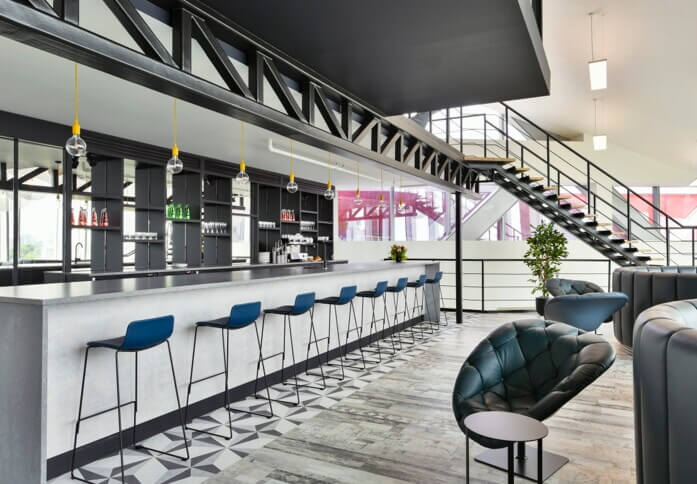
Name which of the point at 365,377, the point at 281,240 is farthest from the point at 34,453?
the point at 281,240

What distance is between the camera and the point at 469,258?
9656 mm

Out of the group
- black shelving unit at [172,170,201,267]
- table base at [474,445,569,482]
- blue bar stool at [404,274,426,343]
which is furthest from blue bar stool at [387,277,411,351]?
table base at [474,445,569,482]

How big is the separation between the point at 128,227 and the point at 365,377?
661 centimetres

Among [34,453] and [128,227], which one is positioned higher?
[128,227]

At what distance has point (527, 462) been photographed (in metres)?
2.99

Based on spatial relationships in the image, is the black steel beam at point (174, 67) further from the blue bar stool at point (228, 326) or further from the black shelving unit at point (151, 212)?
the black shelving unit at point (151, 212)

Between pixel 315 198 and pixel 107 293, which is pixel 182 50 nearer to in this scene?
pixel 107 293

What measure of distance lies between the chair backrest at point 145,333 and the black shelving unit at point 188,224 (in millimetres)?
4537

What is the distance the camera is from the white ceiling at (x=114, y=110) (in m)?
3.76

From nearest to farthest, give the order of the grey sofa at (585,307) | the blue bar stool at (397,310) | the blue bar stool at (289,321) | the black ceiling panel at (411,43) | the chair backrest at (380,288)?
the black ceiling panel at (411,43) → the blue bar stool at (289,321) → the grey sofa at (585,307) → the chair backrest at (380,288) → the blue bar stool at (397,310)

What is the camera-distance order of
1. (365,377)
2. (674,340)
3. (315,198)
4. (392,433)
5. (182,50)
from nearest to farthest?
(674,340), (182,50), (392,433), (365,377), (315,198)

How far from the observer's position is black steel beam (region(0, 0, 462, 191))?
6.69 feet

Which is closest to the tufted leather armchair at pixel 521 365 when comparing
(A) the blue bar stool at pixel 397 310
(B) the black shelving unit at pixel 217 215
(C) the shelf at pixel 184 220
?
(A) the blue bar stool at pixel 397 310

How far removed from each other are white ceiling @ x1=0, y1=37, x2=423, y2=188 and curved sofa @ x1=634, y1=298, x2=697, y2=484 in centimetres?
366
